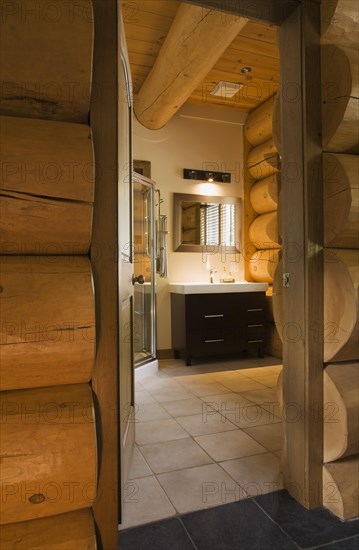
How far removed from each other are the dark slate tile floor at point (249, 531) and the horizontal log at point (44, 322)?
2.51 feet

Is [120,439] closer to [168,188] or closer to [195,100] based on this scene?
[168,188]

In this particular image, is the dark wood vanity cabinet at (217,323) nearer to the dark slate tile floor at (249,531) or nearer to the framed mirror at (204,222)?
the framed mirror at (204,222)

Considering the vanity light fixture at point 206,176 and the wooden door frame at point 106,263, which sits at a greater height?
the vanity light fixture at point 206,176

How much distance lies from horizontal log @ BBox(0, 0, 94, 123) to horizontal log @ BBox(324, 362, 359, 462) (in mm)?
1458

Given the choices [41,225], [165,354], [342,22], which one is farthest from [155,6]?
[165,354]

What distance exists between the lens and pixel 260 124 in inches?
176

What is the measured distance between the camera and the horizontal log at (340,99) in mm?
1481

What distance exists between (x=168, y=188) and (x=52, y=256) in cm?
337

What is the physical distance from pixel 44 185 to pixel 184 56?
7.22 feet

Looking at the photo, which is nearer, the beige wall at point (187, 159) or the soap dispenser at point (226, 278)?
Answer: the beige wall at point (187, 159)

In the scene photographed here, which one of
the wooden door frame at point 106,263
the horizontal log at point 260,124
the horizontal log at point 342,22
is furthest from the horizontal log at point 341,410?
the horizontal log at point 260,124

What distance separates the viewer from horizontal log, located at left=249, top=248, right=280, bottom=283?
176 inches

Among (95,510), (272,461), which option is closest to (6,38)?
(95,510)

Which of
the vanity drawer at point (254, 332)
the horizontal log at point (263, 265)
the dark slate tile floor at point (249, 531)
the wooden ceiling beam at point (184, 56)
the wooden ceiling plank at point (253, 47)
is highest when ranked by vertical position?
the wooden ceiling plank at point (253, 47)
